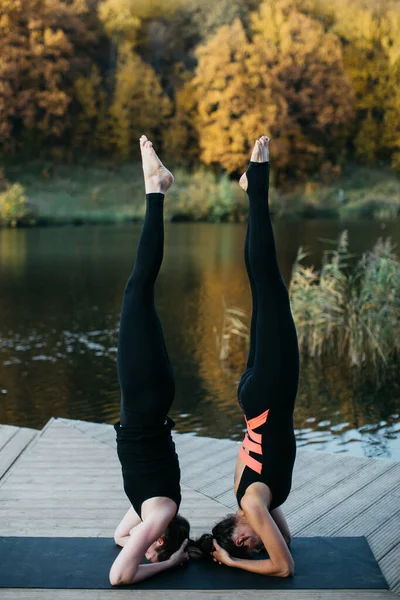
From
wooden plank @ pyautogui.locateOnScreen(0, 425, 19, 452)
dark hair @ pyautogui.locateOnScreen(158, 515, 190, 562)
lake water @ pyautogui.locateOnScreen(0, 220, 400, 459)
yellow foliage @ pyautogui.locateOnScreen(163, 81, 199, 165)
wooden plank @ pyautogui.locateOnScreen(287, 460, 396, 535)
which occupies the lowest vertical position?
lake water @ pyautogui.locateOnScreen(0, 220, 400, 459)

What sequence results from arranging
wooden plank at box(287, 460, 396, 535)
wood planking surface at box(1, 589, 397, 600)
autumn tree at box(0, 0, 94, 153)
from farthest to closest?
1. autumn tree at box(0, 0, 94, 153)
2. wooden plank at box(287, 460, 396, 535)
3. wood planking surface at box(1, 589, 397, 600)

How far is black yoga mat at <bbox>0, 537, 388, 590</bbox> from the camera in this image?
222 cm

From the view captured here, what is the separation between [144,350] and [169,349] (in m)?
4.80

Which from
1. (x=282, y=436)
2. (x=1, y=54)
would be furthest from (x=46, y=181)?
(x=282, y=436)

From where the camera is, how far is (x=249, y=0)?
27.9 m

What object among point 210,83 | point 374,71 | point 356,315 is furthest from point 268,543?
point 374,71

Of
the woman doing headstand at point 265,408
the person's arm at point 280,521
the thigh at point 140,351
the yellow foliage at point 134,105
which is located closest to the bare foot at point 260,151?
the woman doing headstand at point 265,408

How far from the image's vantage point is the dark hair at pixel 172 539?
2318 millimetres

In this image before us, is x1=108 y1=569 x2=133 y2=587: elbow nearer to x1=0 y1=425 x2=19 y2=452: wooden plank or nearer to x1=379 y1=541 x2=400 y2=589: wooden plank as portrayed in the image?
x1=379 y1=541 x2=400 y2=589: wooden plank

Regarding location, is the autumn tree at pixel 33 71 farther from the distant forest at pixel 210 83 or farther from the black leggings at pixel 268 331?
the black leggings at pixel 268 331

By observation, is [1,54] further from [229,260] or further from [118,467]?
[118,467]

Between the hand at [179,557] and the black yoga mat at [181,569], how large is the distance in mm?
18

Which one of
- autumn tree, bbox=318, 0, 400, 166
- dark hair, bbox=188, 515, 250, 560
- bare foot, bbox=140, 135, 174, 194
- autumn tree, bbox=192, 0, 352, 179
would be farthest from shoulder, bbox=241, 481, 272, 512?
autumn tree, bbox=318, 0, 400, 166

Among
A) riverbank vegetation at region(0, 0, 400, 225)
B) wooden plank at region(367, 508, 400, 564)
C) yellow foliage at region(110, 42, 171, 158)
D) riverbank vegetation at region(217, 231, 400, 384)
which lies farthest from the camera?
yellow foliage at region(110, 42, 171, 158)
